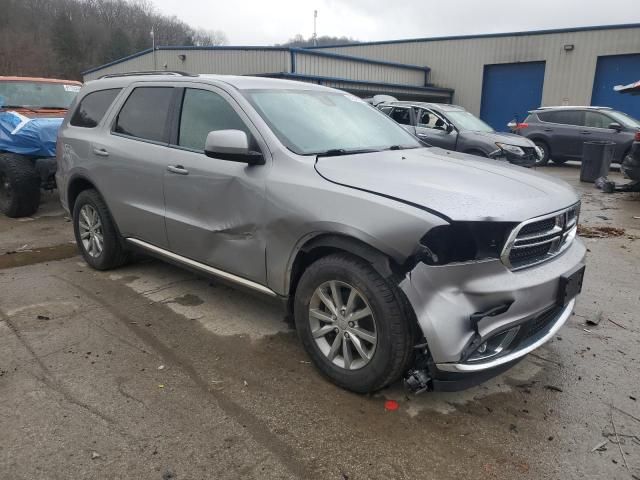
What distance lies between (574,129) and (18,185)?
13.5 metres

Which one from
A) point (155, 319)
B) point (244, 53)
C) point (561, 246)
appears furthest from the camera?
point (244, 53)

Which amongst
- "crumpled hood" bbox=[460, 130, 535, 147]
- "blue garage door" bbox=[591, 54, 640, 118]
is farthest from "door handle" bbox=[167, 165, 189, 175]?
"blue garage door" bbox=[591, 54, 640, 118]

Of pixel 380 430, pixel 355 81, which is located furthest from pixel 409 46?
pixel 380 430

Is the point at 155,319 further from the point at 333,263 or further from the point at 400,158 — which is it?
the point at 400,158

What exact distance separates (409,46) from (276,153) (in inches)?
941

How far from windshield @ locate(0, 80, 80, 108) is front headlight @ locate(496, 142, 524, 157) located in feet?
26.4

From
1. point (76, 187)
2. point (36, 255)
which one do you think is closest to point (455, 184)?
point (76, 187)

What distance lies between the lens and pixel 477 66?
74.6ft

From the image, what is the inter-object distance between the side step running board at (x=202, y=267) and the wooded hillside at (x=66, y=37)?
59.6 meters

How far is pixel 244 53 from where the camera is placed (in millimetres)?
19016

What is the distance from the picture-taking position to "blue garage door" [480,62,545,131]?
21562mm

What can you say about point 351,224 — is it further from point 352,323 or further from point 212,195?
point 212,195

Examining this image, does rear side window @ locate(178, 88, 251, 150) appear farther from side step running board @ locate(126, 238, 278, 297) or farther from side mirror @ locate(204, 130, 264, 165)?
side step running board @ locate(126, 238, 278, 297)

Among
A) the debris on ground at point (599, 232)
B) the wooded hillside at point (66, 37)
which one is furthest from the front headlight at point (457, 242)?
the wooded hillside at point (66, 37)
